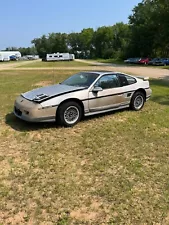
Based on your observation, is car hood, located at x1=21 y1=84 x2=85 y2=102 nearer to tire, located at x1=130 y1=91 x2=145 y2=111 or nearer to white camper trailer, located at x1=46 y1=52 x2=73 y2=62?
tire, located at x1=130 y1=91 x2=145 y2=111

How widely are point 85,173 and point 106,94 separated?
3.14m

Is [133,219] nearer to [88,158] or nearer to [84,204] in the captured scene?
[84,204]

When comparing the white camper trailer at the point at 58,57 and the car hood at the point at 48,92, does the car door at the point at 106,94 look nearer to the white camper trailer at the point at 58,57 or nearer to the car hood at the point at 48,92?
the car hood at the point at 48,92

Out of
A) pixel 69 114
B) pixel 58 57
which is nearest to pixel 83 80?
pixel 69 114

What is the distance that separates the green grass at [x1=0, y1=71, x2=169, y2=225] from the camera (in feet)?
9.46

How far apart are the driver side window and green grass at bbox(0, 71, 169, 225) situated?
3.42 ft

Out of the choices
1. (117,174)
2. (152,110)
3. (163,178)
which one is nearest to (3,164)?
(117,174)

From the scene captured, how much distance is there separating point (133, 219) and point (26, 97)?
418cm

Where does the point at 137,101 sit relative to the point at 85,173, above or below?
above

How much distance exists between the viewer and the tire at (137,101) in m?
7.36

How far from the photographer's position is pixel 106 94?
6527mm

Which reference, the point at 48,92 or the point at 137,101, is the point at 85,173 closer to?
the point at 48,92

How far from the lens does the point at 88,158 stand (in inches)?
170

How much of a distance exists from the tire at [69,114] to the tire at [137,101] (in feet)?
6.70
